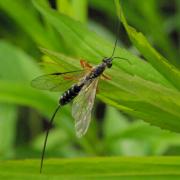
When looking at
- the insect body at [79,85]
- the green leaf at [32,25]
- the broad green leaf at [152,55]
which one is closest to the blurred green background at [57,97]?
the green leaf at [32,25]

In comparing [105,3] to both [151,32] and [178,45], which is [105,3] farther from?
[178,45]

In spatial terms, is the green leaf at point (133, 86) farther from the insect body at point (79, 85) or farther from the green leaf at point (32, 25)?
the green leaf at point (32, 25)

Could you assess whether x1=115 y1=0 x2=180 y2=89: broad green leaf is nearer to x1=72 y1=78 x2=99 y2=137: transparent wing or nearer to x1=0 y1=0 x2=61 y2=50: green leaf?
x1=72 y1=78 x2=99 y2=137: transparent wing

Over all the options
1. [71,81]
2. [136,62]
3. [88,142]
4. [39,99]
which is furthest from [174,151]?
[136,62]

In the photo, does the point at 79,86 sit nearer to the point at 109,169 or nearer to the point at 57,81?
the point at 57,81

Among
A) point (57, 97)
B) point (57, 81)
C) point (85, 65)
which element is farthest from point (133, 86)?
point (57, 97)

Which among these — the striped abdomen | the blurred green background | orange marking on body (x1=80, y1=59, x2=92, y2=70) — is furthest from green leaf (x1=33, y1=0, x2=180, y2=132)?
the blurred green background
